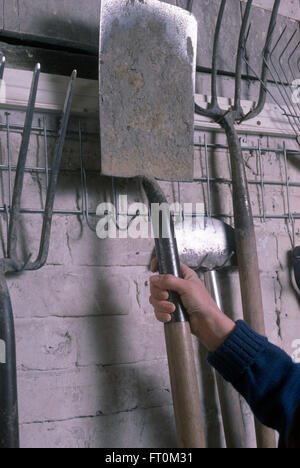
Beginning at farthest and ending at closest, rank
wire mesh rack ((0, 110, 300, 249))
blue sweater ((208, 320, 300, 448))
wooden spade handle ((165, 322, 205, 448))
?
wire mesh rack ((0, 110, 300, 249)), wooden spade handle ((165, 322, 205, 448)), blue sweater ((208, 320, 300, 448))

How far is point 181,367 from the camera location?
0.91 metres

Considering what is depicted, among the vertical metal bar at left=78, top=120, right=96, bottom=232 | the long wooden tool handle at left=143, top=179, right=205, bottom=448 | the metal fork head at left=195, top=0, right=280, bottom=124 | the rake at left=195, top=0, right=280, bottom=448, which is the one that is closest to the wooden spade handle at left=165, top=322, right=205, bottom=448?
the long wooden tool handle at left=143, top=179, right=205, bottom=448

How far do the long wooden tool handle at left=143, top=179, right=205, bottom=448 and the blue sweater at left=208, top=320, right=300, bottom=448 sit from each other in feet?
0.23

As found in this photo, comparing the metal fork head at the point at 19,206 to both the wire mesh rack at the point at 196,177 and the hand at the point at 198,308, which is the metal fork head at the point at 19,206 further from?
the hand at the point at 198,308

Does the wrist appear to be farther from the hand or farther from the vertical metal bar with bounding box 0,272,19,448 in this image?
the vertical metal bar with bounding box 0,272,19,448

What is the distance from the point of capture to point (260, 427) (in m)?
1.02

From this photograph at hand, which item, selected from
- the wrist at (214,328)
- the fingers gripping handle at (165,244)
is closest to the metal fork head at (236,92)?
the fingers gripping handle at (165,244)

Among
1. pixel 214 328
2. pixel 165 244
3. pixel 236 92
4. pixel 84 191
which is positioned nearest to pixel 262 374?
pixel 214 328

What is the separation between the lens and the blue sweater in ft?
2.53

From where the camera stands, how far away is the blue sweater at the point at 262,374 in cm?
77

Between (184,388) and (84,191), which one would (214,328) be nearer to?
(184,388)

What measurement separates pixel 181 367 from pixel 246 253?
0.33 meters
